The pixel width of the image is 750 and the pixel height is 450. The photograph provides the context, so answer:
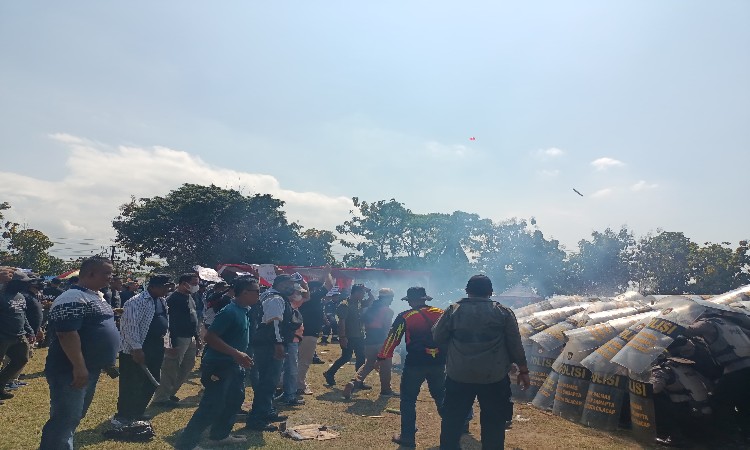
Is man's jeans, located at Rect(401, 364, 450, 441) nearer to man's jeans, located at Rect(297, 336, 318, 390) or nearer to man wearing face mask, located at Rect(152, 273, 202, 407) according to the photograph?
man's jeans, located at Rect(297, 336, 318, 390)

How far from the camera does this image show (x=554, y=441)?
20.9ft

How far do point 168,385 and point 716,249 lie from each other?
47.7 metres

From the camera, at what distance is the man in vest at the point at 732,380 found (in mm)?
6312

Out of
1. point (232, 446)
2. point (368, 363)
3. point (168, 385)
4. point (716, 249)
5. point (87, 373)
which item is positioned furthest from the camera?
point (716, 249)

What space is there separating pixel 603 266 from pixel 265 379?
166ft

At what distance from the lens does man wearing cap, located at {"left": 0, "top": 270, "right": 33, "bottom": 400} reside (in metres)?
7.24

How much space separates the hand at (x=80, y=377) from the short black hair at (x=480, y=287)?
11.2 feet

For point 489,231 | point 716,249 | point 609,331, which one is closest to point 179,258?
point 489,231

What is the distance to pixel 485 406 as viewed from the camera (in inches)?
188

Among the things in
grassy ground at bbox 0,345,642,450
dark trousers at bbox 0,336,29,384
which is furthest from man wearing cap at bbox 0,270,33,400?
grassy ground at bbox 0,345,642,450

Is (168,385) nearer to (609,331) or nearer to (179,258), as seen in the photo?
(609,331)

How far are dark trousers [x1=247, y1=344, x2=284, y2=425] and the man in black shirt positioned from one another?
2074 millimetres

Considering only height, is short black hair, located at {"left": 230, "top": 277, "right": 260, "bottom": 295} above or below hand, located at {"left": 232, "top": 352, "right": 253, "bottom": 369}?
above

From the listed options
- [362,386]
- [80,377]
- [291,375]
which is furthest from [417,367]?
[80,377]
